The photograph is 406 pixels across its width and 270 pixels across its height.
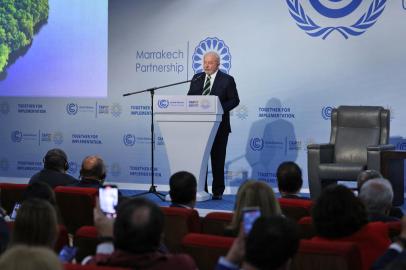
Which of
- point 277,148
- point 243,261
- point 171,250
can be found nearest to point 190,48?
point 277,148

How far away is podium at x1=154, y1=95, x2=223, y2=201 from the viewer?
7.98m

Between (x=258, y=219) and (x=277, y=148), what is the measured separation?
24.0 ft

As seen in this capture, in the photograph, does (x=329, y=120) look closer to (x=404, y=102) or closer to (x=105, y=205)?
(x=404, y=102)

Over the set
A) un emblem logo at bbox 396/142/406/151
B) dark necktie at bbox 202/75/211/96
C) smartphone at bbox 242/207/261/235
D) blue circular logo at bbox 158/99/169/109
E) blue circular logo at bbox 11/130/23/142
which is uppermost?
dark necktie at bbox 202/75/211/96

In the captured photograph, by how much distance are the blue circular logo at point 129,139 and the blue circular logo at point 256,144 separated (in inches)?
69.8

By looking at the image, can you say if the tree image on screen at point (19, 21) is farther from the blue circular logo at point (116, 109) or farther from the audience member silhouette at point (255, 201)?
the audience member silhouette at point (255, 201)

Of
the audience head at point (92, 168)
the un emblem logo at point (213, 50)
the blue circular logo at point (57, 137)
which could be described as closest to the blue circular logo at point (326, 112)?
the un emblem logo at point (213, 50)

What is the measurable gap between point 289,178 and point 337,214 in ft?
5.35

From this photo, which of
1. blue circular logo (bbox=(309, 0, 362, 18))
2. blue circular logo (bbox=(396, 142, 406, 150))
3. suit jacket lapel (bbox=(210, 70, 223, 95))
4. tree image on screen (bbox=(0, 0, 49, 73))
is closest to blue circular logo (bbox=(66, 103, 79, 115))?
Answer: tree image on screen (bbox=(0, 0, 49, 73))

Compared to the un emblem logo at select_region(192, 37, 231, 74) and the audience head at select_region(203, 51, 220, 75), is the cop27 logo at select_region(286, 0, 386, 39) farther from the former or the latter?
the audience head at select_region(203, 51, 220, 75)

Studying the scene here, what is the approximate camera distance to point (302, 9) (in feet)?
31.2

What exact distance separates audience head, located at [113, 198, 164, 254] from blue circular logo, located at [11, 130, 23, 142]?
8844 mm

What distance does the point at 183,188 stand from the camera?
4.29m

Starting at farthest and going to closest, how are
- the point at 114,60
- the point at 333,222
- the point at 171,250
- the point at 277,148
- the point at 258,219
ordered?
1. the point at 114,60
2. the point at 277,148
3. the point at 171,250
4. the point at 333,222
5. the point at 258,219
